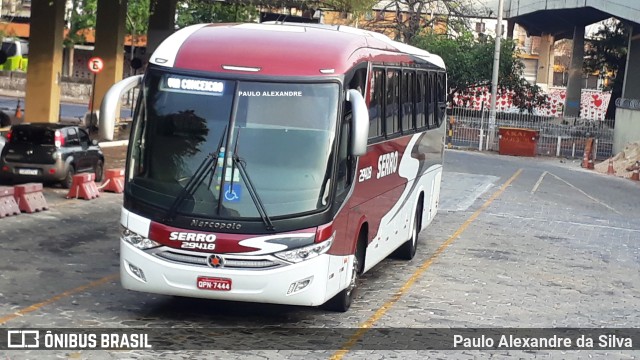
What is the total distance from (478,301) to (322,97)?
4480 millimetres

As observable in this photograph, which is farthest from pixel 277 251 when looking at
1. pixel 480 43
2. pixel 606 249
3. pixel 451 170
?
pixel 480 43

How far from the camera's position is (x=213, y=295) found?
11.9m

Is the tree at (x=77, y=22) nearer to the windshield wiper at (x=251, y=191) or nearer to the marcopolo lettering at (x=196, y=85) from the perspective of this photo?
the marcopolo lettering at (x=196, y=85)

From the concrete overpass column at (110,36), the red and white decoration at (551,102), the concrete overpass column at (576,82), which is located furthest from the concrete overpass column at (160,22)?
the concrete overpass column at (576,82)

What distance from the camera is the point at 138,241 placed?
12.2m

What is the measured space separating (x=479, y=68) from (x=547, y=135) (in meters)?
11.5

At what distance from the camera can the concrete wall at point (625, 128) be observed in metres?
55.1

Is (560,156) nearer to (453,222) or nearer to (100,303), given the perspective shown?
(453,222)

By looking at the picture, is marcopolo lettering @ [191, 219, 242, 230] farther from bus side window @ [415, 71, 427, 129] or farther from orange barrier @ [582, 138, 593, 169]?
orange barrier @ [582, 138, 593, 169]

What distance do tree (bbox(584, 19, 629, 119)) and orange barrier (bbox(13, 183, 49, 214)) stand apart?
57.8 meters

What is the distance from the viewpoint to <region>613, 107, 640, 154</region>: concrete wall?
181 feet

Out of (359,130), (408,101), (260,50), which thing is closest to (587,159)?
(408,101)

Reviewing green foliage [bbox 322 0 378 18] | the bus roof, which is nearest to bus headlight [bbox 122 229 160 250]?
the bus roof

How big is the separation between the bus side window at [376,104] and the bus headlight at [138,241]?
11.9ft
